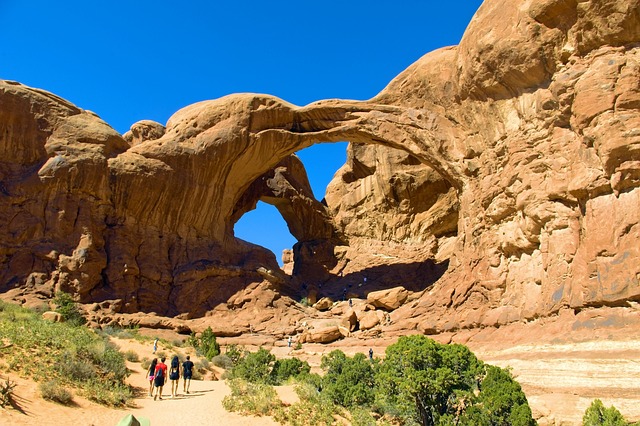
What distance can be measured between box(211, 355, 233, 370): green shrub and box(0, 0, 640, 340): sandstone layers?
223 inches

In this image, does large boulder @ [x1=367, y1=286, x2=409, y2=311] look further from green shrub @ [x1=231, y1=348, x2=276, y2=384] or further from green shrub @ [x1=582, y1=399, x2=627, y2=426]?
green shrub @ [x1=582, y1=399, x2=627, y2=426]

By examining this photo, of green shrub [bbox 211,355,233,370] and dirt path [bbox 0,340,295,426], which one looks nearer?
dirt path [bbox 0,340,295,426]

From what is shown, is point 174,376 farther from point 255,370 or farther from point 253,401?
point 255,370

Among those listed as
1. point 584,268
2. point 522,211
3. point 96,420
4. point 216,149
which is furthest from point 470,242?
point 96,420

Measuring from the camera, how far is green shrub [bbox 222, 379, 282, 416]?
11.5 meters

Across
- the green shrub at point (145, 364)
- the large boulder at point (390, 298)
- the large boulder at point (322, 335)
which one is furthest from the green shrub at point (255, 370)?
the large boulder at point (390, 298)

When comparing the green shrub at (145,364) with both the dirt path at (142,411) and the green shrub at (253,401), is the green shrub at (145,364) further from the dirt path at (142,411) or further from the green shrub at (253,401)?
the green shrub at (253,401)

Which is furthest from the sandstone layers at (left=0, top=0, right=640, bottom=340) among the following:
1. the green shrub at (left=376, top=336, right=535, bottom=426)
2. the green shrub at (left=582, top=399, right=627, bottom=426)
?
the green shrub at (left=376, top=336, right=535, bottom=426)

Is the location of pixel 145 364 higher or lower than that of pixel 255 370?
higher

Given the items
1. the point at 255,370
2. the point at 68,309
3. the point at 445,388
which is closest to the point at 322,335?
the point at 255,370

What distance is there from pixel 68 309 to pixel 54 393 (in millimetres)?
12191

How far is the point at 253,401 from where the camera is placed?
38.5 ft

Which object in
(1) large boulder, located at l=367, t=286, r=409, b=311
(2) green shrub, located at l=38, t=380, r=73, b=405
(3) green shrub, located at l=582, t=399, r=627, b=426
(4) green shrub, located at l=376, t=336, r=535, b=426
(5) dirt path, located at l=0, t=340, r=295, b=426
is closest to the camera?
(5) dirt path, located at l=0, t=340, r=295, b=426

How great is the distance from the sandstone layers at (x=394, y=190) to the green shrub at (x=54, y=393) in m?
12.8
